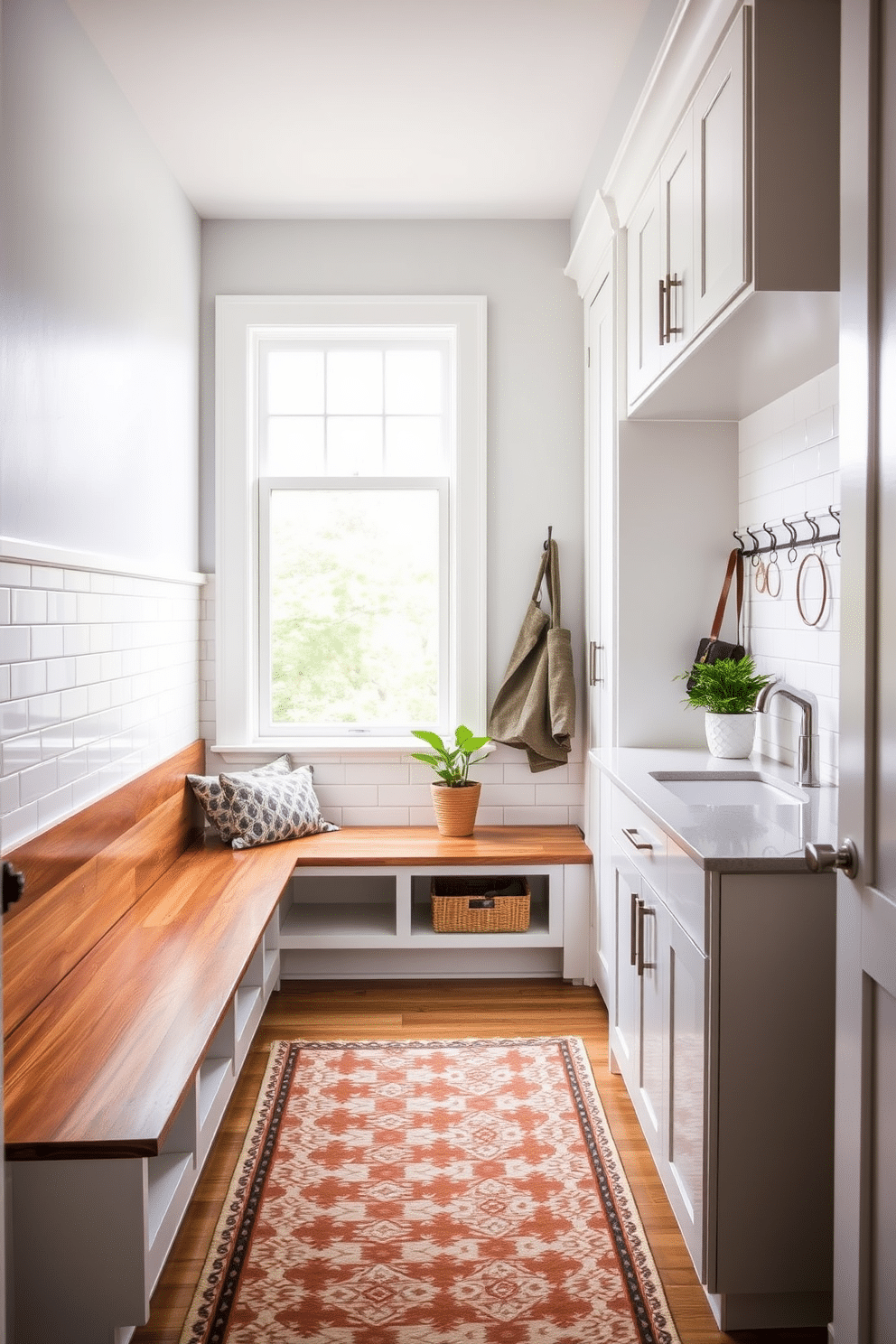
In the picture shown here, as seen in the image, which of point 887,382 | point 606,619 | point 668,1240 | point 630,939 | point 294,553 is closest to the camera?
point 887,382

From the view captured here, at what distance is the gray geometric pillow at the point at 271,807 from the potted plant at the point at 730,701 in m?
1.54

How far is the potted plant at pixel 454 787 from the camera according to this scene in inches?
143

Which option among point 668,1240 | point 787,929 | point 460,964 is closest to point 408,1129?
point 668,1240

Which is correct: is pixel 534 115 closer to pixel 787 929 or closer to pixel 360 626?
A: pixel 360 626

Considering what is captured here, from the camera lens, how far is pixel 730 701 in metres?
2.72

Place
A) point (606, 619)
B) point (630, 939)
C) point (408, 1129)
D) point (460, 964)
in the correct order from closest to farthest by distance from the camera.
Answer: point (630, 939), point (408, 1129), point (606, 619), point (460, 964)

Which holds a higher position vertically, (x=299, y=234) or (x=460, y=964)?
(x=299, y=234)

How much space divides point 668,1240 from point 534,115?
306 cm

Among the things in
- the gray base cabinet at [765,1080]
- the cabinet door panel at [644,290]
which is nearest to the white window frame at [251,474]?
the cabinet door panel at [644,290]

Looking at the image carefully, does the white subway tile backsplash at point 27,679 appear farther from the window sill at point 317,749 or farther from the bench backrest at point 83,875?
the window sill at point 317,749

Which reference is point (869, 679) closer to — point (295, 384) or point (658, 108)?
point (658, 108)

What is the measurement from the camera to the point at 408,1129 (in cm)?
259

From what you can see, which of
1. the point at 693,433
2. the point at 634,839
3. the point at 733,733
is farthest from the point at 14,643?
the point at 693,433

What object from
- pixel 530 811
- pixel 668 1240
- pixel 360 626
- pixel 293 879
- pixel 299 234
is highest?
pixel 299 234
